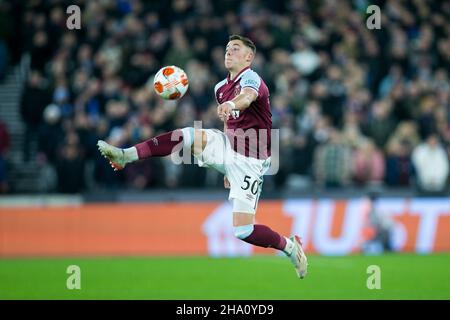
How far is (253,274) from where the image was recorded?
14.0 metres

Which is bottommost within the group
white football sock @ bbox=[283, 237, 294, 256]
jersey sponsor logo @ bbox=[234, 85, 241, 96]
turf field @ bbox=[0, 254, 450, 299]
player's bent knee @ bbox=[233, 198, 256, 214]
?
turf field @ bbox=[0, 254, 450, 299]

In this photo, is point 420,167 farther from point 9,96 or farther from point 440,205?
point 9,96

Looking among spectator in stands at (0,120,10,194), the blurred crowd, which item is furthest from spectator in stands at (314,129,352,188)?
spectator in stands at (0,120,10,194)

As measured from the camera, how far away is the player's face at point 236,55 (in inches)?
392

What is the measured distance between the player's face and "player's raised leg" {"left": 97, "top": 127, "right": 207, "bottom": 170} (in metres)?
0.85

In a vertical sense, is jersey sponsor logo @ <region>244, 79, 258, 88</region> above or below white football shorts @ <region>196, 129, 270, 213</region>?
above

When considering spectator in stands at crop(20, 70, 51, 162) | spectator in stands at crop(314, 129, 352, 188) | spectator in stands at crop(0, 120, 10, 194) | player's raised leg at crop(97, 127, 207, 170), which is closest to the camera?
player's raised leg at crop(97, 127, 207, 170)

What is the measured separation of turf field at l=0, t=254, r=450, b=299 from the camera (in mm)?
11312

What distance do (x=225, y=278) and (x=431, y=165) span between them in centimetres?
692

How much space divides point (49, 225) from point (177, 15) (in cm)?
653

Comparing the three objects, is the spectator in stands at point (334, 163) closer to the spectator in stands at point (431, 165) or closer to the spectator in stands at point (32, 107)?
the spectator in stands at point (431, 165)

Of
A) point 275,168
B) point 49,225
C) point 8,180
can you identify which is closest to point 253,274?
point 275,168

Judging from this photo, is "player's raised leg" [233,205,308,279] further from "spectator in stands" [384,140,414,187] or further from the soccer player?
"spectator in stands" [384,140,414,187]

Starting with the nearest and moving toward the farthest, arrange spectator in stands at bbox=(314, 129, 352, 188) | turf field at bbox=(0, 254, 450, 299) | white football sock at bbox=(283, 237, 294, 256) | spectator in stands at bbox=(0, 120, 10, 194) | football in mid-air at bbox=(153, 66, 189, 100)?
football in mid-air at bbox=(153, 66, 189, 100) → white football sock at bbox=(283, 237, 294, 256) → turf field at bbox=(0, 254, 450, 299) → spectator in stands at bbox=(314, 129, 352, 188) → spectator in stands at bbox=(0, 120, 10, 194)
